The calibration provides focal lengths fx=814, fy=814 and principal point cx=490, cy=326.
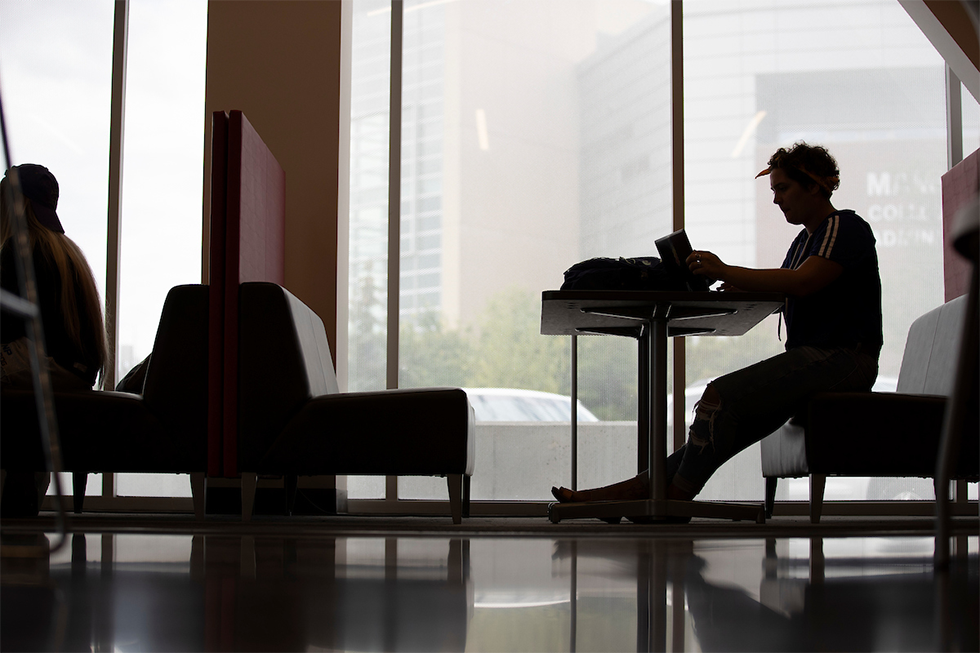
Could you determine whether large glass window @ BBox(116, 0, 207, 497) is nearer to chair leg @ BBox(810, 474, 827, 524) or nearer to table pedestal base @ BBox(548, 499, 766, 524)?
table pedestal base @ BBox(548, 499, 766, 524)

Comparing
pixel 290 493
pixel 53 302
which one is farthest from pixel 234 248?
pixel 290 493

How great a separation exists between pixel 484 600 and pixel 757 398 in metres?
1.85

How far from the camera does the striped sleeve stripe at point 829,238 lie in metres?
2.59

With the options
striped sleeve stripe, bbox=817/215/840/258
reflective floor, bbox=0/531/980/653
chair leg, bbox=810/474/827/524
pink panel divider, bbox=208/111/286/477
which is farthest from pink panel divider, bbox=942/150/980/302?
pink panel divider, bbox=208/111/286/477

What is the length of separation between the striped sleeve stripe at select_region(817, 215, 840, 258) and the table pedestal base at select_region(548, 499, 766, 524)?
838mm

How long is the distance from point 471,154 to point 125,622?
155 inches

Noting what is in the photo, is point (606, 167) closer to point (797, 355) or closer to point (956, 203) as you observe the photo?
point (956, 203)

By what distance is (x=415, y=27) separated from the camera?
14.9 ft

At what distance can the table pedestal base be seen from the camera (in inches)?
97.5

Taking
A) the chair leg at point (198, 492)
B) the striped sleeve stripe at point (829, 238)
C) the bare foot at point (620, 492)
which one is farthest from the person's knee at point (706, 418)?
the chair leg at point (198, 492)

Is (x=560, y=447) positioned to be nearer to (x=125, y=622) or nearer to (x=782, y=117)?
(x=782, y=117)

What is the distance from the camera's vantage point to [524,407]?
428cm

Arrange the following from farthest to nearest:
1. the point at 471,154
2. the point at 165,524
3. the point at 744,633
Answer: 1. the point at 471,154
2. the point at 165,524
3. the point at 744,633

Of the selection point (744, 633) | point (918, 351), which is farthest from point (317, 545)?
point (918, 351)
